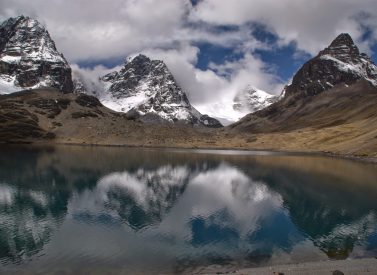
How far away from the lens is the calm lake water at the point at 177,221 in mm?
46156

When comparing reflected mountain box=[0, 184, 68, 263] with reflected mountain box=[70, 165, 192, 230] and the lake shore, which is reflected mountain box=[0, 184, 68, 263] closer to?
reflected mountain box=[70, 165, 192, 230]

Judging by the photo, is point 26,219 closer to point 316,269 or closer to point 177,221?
point 177,221

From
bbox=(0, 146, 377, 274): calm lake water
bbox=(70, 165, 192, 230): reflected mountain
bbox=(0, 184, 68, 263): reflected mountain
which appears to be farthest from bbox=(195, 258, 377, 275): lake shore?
bbox=(70, 165, 192, 230): reflected mountain

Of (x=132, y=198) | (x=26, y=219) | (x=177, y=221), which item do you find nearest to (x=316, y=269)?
(x=177, y=221)

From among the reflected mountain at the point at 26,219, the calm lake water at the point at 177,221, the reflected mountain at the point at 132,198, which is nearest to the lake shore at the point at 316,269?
the calm lake water at the point at 177,221

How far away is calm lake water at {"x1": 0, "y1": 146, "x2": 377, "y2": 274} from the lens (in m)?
46.2

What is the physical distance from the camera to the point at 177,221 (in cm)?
6650

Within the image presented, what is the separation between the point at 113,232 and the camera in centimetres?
5788

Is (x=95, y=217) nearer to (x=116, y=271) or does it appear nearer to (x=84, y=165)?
(x=116, y=271)

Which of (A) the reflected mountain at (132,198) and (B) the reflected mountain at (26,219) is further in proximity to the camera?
(A) the reflected mountain at (132,198)

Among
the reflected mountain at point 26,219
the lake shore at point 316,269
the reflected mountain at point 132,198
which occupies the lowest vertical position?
the reflected mountain at point 26,219

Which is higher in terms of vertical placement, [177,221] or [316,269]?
[316,269]

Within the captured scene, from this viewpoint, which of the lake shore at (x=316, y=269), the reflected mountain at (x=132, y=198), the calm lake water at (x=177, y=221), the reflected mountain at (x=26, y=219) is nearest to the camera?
the lake shore at (x=316, y=269)

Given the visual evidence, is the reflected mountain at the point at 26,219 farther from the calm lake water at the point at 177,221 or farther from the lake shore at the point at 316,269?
the lake shore at the point at 316,269
